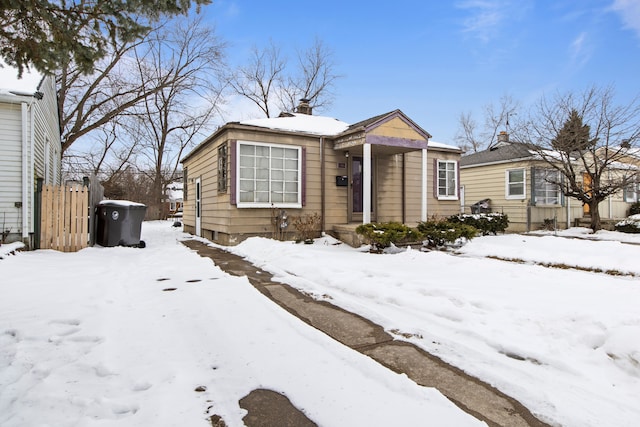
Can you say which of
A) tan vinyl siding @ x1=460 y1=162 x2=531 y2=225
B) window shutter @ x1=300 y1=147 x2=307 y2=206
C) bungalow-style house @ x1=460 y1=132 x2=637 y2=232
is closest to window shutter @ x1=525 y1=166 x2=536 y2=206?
bungalow-style house @ x1=460 y1=132 x2=637 y2=232

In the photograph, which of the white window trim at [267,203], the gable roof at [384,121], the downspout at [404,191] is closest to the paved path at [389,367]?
the white window trim at [267,203]

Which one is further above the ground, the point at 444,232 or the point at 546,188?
the point at 546,188

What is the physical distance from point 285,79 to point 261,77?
203 cm

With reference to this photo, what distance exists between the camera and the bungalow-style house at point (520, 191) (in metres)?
15.1

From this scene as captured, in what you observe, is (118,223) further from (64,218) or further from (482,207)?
(482,207)

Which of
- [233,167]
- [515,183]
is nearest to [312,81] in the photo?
[515,183]

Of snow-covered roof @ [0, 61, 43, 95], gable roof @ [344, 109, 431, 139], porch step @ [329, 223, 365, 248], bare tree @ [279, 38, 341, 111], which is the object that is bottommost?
porch step @ [329, 223, 365, 248]

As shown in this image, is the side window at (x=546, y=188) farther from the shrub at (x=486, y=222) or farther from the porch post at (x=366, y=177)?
the porch post at (x=366, y=177)

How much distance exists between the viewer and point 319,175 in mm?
9945

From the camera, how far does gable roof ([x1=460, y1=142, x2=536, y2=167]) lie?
580 inches

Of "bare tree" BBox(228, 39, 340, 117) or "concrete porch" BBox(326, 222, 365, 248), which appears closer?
"concrete porch" BBox(326, 222, 365, 248)

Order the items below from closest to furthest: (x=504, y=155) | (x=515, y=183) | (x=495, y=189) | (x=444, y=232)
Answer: (x=444, y=232)
(x=515, y=183)
(x=504, y=155)
(x=495, y=189)

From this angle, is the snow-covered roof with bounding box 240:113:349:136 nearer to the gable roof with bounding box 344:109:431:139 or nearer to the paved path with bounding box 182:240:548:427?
the gable roof with bounding box 344:109:431:139

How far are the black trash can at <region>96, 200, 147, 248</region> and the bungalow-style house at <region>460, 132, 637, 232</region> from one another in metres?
14.3
